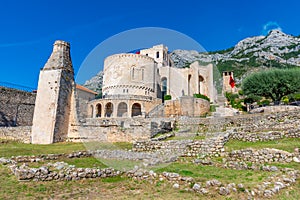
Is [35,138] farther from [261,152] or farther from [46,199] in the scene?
[261,152]

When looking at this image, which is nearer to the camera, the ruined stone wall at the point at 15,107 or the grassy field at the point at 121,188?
the grassy field at the point at 121,188

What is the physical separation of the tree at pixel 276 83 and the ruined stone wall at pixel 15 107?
3738cm

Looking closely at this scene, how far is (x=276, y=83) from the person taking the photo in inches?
1228

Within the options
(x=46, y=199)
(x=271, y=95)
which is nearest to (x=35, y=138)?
(x=46, y=199)

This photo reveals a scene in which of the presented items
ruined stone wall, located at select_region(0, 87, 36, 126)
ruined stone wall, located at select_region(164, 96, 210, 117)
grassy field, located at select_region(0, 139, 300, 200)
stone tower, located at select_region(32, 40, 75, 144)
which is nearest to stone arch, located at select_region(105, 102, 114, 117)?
ruined stone wall, located at select_region(164, 96, 210, 117)

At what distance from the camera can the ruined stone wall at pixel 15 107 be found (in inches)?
Answer: 1110

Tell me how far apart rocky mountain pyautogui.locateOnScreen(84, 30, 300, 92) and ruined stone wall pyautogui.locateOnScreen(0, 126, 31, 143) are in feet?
269

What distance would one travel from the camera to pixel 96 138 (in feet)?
58.6

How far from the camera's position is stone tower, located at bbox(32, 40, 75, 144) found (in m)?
17.6

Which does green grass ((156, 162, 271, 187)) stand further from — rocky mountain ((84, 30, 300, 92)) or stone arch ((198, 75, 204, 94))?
rocky mountain ((84, 30, 300, 92))

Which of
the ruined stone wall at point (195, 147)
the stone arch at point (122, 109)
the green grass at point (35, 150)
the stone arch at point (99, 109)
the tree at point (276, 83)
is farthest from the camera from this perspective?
the stone arch at point (99, 109)

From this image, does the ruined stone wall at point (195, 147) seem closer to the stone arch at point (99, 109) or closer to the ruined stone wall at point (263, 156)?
the ruined stone wall at point (263, 156)

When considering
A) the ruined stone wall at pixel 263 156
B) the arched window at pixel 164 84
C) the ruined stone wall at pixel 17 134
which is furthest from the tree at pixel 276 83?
the ruined stone wall at pixel 17 134

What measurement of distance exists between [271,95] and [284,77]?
11.4 feet
